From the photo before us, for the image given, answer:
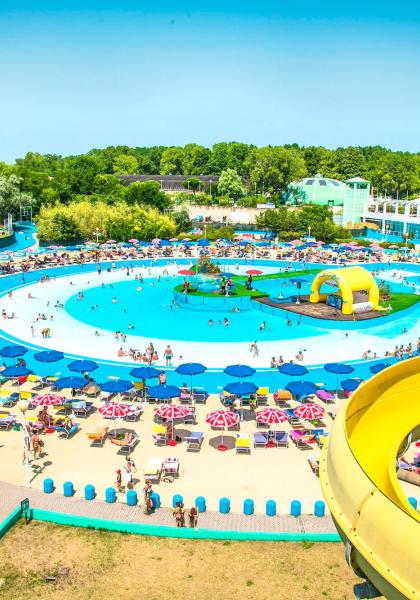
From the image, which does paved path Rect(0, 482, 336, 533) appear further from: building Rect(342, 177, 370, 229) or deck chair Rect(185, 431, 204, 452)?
building Rect(342, 177, 370, 229)

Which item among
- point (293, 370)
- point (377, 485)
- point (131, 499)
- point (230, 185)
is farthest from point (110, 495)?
point (230, 185)

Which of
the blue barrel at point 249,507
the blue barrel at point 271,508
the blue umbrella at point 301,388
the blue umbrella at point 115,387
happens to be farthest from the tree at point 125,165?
the blue barrel at point 271,508

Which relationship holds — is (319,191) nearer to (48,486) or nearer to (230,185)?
(230,185)

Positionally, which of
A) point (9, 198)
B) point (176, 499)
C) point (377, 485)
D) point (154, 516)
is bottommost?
point (154, 516)

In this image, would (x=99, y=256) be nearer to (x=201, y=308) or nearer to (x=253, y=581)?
(x=201, y=308)

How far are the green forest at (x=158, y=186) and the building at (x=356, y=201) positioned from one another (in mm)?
11272

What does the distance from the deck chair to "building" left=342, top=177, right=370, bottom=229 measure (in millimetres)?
76431

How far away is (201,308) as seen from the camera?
45.4 metres

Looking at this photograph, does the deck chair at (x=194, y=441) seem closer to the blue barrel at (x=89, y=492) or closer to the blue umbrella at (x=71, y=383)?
the blue barrel at (x=89, y=492)

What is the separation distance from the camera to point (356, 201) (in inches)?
3681

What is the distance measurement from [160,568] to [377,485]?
8.35 meters

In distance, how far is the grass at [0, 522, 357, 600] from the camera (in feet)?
44.2

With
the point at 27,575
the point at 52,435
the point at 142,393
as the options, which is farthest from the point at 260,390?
the point at 27,575

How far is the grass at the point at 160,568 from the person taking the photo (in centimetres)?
1348
